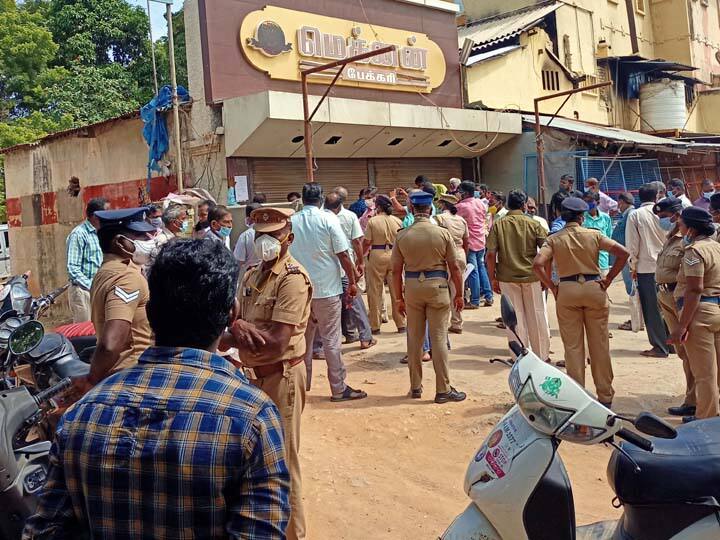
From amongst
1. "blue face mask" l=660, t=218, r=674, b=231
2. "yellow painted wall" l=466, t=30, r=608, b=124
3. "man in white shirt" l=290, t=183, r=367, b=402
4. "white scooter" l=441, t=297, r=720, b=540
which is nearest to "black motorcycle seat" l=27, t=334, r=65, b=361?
"man in white shirt" l=290, t=183, r=367, b=402

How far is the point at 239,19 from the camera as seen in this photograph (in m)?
11.5

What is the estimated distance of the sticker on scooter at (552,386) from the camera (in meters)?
2.34

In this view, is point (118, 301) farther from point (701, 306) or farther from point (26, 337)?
point (701, 306)

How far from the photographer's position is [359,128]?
12.6m

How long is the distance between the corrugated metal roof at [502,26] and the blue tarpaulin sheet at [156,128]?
8.15m

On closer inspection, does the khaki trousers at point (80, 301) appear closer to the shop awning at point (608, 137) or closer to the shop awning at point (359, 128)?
the shop awning at point (359, 128)

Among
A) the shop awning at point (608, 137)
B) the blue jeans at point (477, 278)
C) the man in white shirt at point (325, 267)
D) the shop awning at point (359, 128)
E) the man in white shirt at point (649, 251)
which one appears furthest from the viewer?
the shop awning at point (608, 137)

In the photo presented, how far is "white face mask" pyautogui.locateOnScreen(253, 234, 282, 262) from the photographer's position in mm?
3637

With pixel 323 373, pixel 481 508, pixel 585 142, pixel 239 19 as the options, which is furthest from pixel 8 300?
pixel 585 142

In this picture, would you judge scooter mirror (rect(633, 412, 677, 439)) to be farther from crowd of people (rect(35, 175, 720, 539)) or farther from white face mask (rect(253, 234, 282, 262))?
white face mask (rect(253, 234, 282, 262))

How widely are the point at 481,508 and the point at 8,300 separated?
4.21 metres

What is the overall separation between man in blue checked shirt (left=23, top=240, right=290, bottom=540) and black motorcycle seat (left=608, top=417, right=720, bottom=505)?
1.46 meters

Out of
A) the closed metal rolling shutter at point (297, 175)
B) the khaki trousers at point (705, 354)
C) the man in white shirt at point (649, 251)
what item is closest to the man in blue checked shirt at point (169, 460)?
the khaki trousers at point (705, 354)

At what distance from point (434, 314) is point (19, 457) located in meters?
3.78
